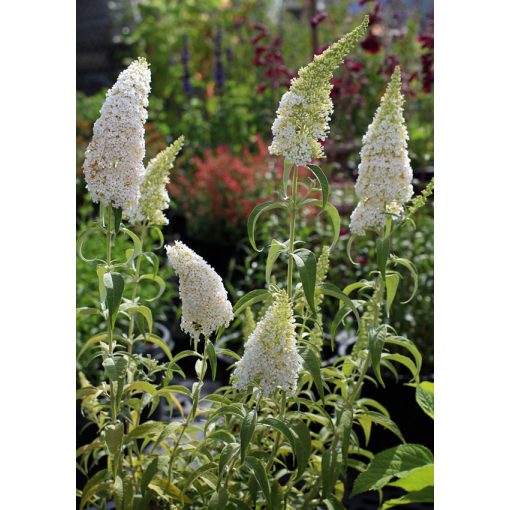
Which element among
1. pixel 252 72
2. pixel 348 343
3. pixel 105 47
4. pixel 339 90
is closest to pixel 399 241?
pixel 348 343

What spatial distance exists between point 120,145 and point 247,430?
0.69 m

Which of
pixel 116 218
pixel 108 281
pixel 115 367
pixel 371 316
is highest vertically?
pixel 116 218

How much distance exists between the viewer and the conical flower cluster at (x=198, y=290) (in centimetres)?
185

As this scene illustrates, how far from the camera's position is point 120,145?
1.84 m

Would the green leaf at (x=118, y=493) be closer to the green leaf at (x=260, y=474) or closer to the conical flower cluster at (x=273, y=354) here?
the green leaf at (x=260, y=474)

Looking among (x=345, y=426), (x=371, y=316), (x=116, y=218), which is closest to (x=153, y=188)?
(x=116, y=218)

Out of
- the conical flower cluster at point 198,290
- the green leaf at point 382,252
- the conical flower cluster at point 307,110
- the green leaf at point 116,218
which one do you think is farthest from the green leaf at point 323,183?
the green leaf at point 116,218

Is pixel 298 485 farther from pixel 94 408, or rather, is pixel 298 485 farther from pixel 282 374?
pixel 282 374

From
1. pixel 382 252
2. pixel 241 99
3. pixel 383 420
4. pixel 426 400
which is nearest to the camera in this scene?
pixel 382 252

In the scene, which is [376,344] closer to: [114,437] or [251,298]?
[251,298]

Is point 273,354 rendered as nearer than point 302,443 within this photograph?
Yes

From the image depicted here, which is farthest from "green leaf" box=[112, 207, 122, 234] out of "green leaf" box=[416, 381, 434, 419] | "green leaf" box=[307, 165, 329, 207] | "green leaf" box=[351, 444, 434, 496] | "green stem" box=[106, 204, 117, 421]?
"green leaf" box=[416, 381, 434, 419]

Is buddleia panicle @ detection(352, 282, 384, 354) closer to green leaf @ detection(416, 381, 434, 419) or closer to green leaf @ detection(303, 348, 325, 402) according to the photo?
green leaf @ detection(303, 348, 325, 402)

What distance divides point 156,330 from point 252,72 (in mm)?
3894
